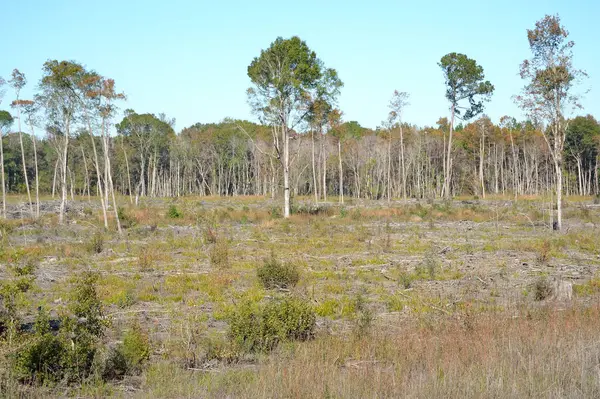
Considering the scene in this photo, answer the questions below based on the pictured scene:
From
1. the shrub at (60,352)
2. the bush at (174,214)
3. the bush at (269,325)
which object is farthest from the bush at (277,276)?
the bush at (174,214)

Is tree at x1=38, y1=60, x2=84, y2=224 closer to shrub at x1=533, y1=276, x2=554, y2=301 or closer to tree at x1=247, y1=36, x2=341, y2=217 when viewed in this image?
tree at x1=247, y1=36, x2=341, y2=217

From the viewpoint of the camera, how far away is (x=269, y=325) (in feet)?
29.2

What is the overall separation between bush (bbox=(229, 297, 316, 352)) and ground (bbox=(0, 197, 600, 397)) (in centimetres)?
26

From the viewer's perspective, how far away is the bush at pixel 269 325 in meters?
8.61

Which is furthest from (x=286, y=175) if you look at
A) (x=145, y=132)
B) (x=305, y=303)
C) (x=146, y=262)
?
(x=145, y=132)

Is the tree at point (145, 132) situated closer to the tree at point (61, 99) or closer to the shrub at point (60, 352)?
the tree at point (61, 99)

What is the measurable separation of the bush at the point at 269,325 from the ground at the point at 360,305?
264 mm

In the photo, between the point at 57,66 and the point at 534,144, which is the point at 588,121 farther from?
the point at 57,66

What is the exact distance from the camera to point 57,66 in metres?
29.3

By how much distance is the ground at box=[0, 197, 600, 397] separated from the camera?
6645 mm

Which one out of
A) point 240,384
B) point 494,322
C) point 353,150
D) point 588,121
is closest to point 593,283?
point 494,322

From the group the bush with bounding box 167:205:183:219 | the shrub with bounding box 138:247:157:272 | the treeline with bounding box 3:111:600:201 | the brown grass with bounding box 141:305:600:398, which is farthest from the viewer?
the treeline with bounding box 3:111:600:201

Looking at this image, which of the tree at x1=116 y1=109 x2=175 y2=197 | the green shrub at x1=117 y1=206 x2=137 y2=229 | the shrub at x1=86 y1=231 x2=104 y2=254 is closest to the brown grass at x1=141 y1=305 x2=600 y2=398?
the shrub at x1=86 y1=231 x2=104 y2=254

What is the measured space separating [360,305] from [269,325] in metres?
3.04
